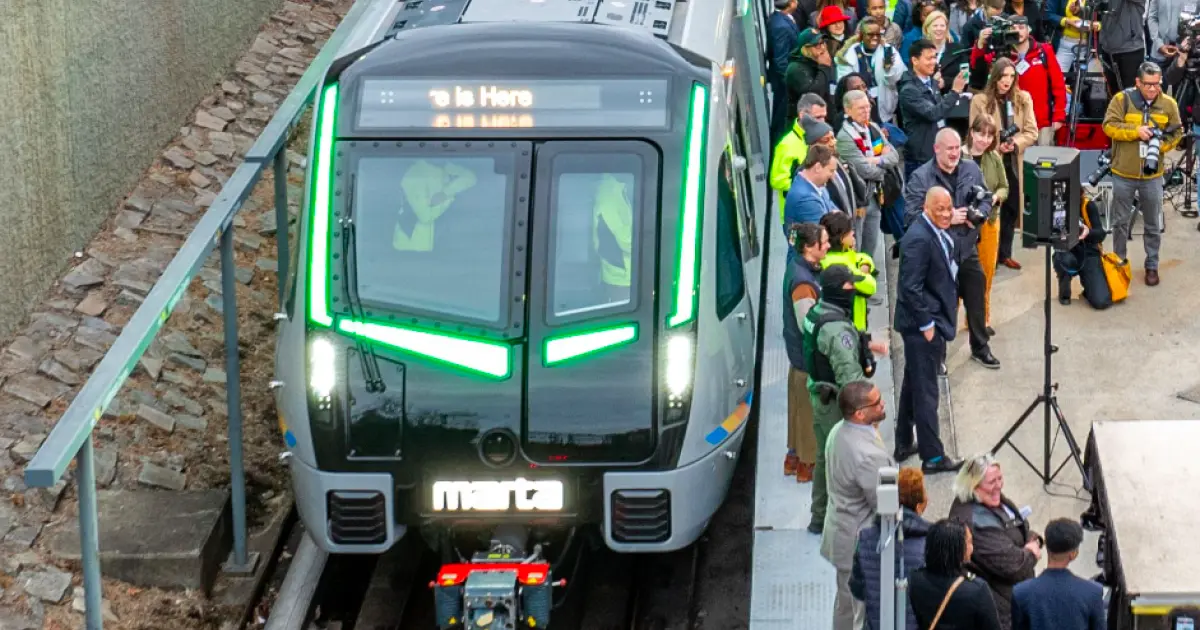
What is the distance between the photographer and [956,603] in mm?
7852

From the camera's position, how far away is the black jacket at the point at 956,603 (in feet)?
25.7

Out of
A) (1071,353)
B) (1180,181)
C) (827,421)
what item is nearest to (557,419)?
(827,421)

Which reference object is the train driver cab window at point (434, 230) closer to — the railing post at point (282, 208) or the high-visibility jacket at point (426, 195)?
the high-visibility jacket at point (426, 195)

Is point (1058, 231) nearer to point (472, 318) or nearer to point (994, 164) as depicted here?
point (994, 164)

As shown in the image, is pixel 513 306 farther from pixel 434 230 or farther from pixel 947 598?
pixel 947 598

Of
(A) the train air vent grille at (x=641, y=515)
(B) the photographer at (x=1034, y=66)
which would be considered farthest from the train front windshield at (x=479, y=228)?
(B) the photographer at (x=1034, y=66)

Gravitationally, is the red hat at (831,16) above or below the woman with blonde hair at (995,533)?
above

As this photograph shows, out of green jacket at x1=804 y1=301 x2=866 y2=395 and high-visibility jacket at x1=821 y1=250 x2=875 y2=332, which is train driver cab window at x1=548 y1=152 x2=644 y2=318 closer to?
green jacket at x1=804 y1=301 x2=866 y2=395

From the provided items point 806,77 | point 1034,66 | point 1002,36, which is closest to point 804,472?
point 806,77

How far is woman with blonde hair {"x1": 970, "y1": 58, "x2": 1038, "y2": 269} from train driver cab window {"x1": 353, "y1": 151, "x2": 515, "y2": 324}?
468cm

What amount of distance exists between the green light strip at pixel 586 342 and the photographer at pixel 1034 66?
6296 mm

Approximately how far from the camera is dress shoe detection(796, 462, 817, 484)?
11.2 m

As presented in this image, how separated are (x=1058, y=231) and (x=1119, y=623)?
10.4 feet

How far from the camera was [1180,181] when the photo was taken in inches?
622
